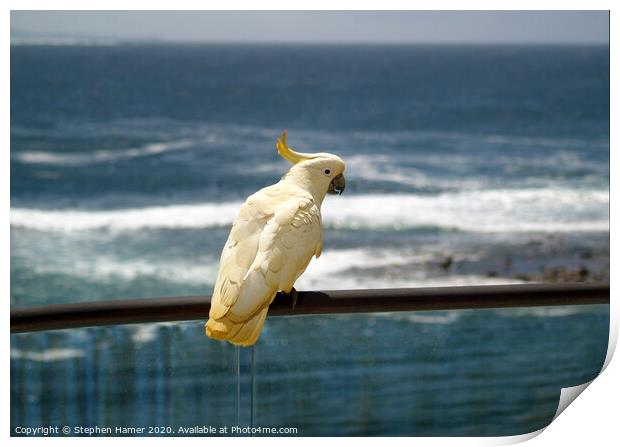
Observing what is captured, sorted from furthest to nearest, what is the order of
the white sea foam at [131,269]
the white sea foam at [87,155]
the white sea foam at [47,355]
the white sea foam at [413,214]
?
the white sea foam at [87,155] → the white sea foam at [413,214] → the white sea foam at [131,269] → the white sea foam at [47,355]

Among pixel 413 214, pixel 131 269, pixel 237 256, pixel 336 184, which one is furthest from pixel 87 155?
pixel 237 256

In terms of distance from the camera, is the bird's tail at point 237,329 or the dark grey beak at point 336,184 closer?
the bird's tail at point 237,329

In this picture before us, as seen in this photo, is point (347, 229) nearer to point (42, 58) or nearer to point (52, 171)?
point (52, 171)

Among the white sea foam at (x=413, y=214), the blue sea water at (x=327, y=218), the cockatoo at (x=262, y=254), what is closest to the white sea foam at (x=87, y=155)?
the blue sea water at (x=327, y=218)

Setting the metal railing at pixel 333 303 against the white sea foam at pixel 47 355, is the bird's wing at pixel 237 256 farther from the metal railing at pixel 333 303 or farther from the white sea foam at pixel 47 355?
the white sea foam at pixel 47 355
